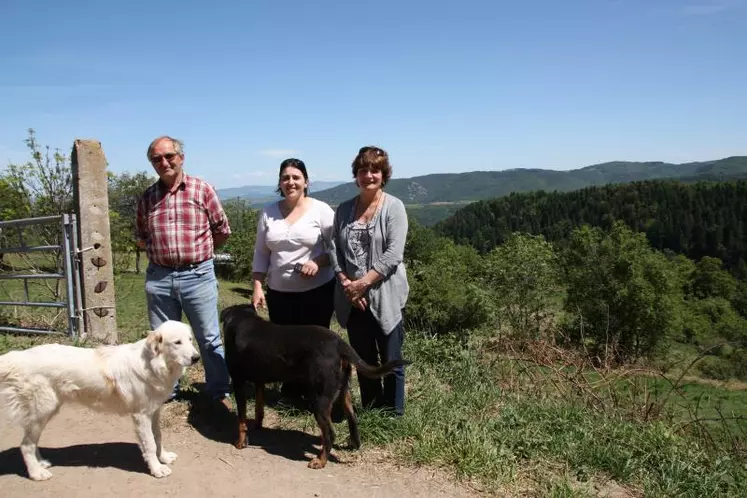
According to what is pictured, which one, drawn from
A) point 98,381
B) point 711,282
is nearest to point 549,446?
point 98,381

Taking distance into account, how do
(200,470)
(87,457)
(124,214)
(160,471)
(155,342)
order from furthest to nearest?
(124,214)
(87,457)
(200,470)
(160,471)
(155,342)

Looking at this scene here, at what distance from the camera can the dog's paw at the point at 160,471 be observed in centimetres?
334

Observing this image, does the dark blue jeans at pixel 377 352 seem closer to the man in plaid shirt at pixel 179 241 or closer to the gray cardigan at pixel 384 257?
the gray cardigan at pixel 384 257

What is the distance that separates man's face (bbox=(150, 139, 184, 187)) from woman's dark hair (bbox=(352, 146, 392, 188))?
151 cm

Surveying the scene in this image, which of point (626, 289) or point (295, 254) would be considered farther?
point (626, 289)

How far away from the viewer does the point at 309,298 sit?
427 centimetres

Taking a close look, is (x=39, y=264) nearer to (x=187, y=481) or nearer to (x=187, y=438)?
(x=187, y=438)

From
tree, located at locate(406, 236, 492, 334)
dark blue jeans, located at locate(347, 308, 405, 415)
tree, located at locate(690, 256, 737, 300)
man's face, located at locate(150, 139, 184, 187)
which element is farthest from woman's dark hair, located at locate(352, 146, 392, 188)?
tree, located at locate(690, 256, 737, 300)

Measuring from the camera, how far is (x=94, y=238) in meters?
6.18

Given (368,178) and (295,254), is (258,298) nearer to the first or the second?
(295,254)

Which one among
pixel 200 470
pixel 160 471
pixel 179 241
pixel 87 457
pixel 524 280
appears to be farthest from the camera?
pixel 524 280

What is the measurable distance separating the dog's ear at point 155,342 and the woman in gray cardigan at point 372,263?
4.51 feet

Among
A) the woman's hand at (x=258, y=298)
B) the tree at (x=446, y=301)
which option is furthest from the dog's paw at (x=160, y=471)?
the tree at (x=446, y=301)

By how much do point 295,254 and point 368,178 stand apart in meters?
0.95
